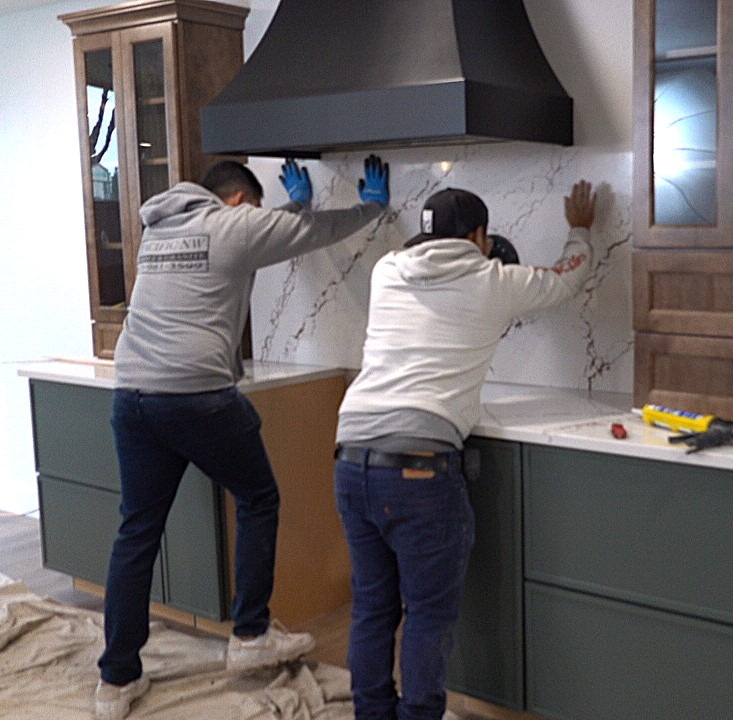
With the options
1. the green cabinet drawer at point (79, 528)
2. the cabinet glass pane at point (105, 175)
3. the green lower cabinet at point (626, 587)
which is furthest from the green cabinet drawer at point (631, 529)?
the cabinet glass pane at point (105, 175)

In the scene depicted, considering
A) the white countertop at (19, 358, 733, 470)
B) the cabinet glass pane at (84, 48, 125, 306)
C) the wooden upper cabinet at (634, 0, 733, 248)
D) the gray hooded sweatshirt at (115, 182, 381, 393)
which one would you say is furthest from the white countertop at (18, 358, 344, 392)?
the wooden upper cabinet at (634, 0, 733, 248)

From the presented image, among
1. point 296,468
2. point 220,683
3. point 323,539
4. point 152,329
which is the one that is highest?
point 152,329

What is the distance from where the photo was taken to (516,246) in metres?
3.16

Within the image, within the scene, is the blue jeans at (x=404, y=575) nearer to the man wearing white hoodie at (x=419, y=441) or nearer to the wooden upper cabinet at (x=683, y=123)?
the man wearing white hoodie at (x=419, y=441)

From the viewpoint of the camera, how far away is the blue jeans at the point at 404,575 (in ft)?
7.64

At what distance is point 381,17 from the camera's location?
294cm

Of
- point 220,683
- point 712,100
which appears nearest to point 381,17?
point 712,100

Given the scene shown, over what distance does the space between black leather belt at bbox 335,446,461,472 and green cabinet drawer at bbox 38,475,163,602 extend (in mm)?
1273

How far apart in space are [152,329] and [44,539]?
1.34 meters

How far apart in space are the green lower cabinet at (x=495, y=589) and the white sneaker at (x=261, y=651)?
576mm

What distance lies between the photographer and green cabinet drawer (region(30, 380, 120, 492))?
3.44m

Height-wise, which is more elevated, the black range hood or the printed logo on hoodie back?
the black range hood

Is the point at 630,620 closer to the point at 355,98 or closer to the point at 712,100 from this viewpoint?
the point at 712,100

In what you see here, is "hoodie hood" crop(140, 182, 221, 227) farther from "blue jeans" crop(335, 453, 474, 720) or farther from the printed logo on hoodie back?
→ "blue jeans" crop(335, 453, 474, 720)
